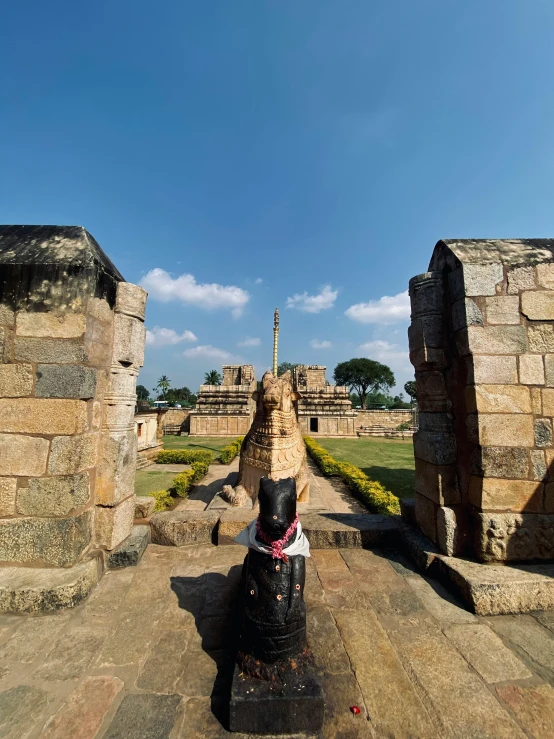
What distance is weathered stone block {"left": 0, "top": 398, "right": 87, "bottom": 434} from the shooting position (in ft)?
9.39

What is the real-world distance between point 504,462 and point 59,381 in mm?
4050

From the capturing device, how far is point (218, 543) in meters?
3.76

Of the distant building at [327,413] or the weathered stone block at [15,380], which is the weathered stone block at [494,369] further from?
the distant building at [327,413]

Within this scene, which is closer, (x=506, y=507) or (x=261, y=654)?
(x=261, y=654)

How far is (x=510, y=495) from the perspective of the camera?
302 cm

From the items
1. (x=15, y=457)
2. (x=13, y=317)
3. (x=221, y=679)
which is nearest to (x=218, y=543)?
(x=221, y=679)

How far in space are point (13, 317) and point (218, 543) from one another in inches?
121

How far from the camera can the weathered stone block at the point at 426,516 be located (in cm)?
333

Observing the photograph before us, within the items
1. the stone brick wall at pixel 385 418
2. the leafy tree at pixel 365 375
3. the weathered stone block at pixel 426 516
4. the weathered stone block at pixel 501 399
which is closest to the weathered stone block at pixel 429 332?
the weathered stone block at pixel 501 399

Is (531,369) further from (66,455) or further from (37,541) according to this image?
(37,541)

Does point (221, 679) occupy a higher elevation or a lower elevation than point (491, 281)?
lower

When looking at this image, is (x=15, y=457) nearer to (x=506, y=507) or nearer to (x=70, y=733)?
(x=70, y=733)

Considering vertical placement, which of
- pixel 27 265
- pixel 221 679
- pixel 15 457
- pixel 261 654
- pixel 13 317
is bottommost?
pixel 221 679

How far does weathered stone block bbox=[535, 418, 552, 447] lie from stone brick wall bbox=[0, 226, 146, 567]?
13.0ft
